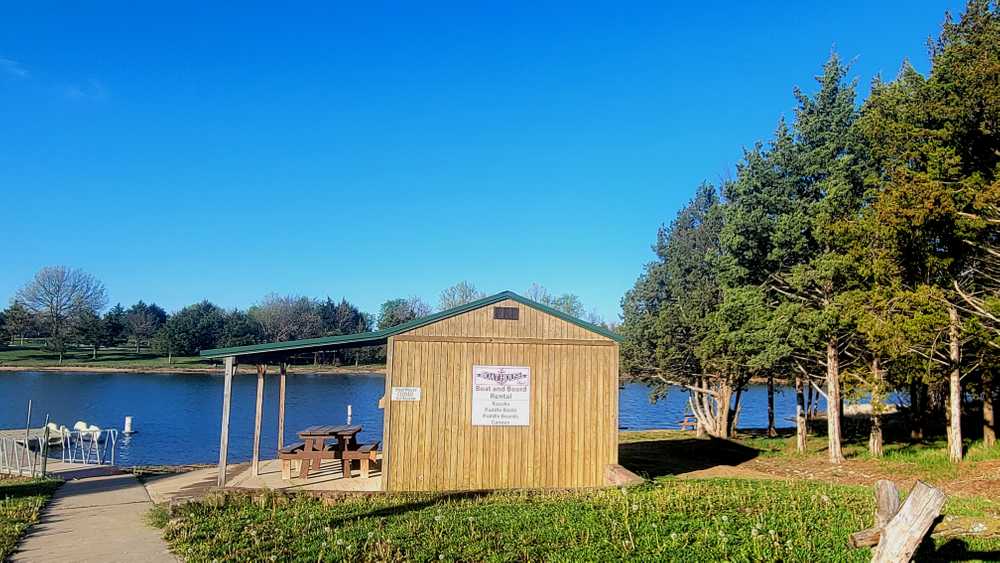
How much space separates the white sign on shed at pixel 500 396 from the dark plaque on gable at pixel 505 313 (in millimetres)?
870

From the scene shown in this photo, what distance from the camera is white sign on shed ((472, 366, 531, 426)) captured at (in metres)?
12.0

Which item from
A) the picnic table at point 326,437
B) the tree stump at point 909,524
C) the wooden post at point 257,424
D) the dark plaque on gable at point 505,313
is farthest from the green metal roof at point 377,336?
the tree stump at point 909,524

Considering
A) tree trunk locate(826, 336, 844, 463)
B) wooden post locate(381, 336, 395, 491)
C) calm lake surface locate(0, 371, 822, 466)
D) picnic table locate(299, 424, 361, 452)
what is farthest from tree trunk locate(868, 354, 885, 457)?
picnic table locate(299, 424, 361, 452)

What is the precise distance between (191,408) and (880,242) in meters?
35.9

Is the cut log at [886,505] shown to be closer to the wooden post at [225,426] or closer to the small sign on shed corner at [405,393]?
the small sign on shed corner at [405,393]

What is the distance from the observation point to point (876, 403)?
1580cm

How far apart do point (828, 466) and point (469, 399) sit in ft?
32.0

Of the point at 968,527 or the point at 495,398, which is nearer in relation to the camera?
the point at 968,527

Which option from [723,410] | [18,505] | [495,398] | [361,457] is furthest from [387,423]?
[723,410]

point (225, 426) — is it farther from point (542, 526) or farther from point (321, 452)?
point (542, 526)

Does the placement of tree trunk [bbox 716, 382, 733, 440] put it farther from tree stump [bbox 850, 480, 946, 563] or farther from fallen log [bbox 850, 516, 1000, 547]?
tree stump [bbox 850, 480, 946, 563]

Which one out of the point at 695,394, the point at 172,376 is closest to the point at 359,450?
the point at 695,394

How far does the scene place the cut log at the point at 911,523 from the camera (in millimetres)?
4453

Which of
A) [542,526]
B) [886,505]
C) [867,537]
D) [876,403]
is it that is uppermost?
[876,403]
